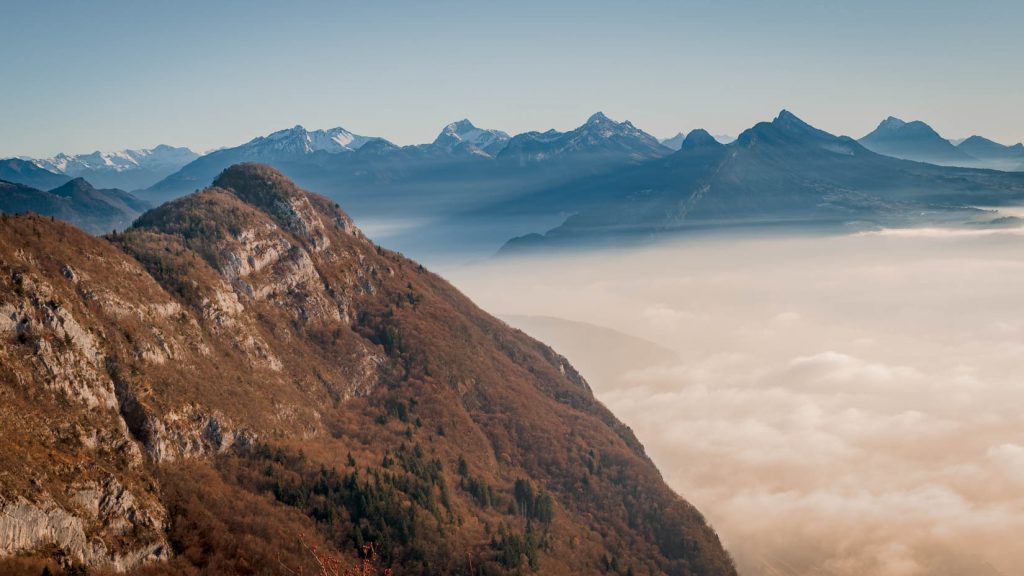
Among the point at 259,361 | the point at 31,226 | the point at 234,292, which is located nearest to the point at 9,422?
the point at 31,226

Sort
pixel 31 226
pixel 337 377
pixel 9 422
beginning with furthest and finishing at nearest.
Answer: pixel 337 377 → pixel 31 226 → pixel 9 422

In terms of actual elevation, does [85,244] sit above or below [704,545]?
above

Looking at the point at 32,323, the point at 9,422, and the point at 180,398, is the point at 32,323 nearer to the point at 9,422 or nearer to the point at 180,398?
the point at 9,422

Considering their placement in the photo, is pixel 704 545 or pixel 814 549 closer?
pixel 704 545

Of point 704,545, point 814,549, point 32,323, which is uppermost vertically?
point 32,323

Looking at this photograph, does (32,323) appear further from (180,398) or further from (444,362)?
(444,362)

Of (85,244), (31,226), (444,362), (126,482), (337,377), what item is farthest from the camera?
(444,362)
